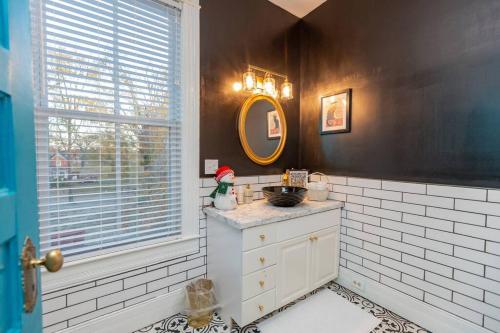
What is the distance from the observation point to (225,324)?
1.68 m

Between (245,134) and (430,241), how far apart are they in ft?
5.31

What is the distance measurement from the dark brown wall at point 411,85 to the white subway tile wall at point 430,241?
0.12m

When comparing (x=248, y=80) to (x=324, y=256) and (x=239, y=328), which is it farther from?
(x=239, y=328)

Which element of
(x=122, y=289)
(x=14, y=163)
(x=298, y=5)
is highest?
(x=298, y=5)

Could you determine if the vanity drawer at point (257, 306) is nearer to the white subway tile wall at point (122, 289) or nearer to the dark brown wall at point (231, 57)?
the white subway tile wall at point (122, 289)

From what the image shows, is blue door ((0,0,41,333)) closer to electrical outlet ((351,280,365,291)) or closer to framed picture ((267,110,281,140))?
framed picture ((267,110,281,140))

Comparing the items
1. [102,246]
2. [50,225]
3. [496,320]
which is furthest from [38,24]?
[496,320]

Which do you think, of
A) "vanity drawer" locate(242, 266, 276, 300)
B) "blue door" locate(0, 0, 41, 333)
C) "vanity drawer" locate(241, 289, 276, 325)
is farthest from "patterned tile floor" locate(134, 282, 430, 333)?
"blue door" locate(0, 0, 41, 333)

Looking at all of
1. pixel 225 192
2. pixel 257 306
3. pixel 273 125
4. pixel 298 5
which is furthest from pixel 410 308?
pixel 298 5

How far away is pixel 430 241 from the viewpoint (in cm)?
161

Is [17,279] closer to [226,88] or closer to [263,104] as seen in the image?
[226,88]

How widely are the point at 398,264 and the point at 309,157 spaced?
1198 millimetres

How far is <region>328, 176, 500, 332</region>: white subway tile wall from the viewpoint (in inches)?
54.6

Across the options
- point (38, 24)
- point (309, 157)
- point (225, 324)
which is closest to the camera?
point (38, 24)
